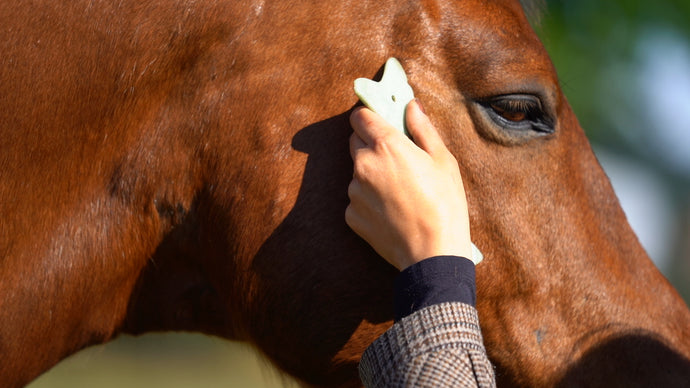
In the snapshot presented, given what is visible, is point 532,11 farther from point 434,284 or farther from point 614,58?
point 614,58

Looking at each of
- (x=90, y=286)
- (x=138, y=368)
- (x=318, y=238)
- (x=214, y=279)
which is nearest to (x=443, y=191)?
(x=318, y=238)

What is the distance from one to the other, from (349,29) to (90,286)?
3.02ft

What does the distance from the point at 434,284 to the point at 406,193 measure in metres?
0.22

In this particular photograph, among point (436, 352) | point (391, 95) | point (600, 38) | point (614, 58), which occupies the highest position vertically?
point (391, 95)

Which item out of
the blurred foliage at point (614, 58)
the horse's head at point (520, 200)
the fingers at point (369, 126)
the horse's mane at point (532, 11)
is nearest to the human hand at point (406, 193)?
the fingers at point (369, 126)

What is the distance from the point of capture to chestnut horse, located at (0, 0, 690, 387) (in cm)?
170

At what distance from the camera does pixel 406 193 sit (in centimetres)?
164

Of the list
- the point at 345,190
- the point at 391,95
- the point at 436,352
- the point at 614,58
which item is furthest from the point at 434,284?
the point at 614,58

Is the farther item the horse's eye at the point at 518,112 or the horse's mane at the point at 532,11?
the horse's mane at the point at 532,11

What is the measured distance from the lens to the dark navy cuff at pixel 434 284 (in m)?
1.54

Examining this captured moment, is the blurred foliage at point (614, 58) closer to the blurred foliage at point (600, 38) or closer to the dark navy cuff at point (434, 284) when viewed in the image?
the blurred foliage at point (600, 38)

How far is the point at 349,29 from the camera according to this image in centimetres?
181

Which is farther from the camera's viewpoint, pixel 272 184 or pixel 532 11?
pixel 532 11

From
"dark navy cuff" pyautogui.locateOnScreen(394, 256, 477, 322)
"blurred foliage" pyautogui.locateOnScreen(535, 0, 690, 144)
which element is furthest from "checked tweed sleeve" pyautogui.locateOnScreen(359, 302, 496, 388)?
"blurred foliage" pyautogui.locateOnScreen(535, 0, 690, 144)
